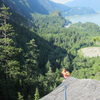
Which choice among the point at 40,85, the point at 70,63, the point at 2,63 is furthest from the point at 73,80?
the point at 70,63

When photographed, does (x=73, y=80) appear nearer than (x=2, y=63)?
Yes

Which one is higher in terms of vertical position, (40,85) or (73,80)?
(73,80)

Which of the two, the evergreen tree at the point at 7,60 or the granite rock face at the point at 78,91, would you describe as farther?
the evergreen tree at the point at 7,60

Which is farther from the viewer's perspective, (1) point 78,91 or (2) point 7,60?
(2) point 7,60

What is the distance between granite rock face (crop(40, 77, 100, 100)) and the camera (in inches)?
566

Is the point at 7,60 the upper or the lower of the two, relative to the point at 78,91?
upper

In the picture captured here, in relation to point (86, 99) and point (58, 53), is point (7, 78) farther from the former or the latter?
point (58, 53)

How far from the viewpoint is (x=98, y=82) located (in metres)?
15.5

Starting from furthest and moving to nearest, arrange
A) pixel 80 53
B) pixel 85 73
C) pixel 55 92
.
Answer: pixel 80 53
pixel 85 73
pixel 55 92

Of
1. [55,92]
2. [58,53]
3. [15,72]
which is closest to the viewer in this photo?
[55,92]

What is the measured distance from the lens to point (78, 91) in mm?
14859

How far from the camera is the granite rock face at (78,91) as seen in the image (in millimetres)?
14375

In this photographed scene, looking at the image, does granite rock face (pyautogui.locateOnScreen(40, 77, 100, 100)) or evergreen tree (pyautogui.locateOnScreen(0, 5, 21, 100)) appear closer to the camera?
granite rock face (pyautogui.locateOnScreen(40, 77, 100, 100))

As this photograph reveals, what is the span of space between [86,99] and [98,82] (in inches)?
69.2
